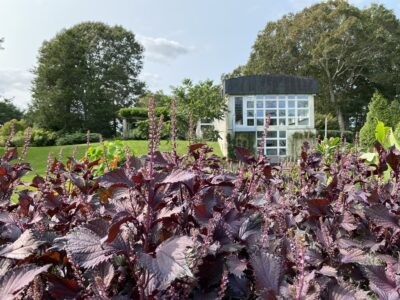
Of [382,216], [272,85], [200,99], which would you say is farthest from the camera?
[272,85]

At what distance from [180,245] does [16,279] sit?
1.08ft

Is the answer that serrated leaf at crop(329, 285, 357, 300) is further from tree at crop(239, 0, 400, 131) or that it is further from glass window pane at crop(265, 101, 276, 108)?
tree at crop(239, 0, 400, 131)

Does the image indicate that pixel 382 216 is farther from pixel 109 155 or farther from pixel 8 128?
pixel 8 128

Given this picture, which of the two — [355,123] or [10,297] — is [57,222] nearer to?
[10,297]

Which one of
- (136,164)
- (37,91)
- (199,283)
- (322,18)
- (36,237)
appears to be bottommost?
(199,283)

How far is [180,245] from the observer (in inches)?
33.4

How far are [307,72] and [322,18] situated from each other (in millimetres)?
4652

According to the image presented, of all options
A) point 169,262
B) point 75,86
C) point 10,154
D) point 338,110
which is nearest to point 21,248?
point 169,262

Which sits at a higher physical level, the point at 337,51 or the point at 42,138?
the point at 337,51

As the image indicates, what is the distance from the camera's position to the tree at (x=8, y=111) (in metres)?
43.8

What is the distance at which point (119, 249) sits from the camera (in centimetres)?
88

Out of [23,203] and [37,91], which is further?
[37,91]

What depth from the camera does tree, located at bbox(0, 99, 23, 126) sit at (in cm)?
4384

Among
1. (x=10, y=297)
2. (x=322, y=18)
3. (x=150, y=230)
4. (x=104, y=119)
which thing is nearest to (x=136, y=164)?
(x=150, y=230)
